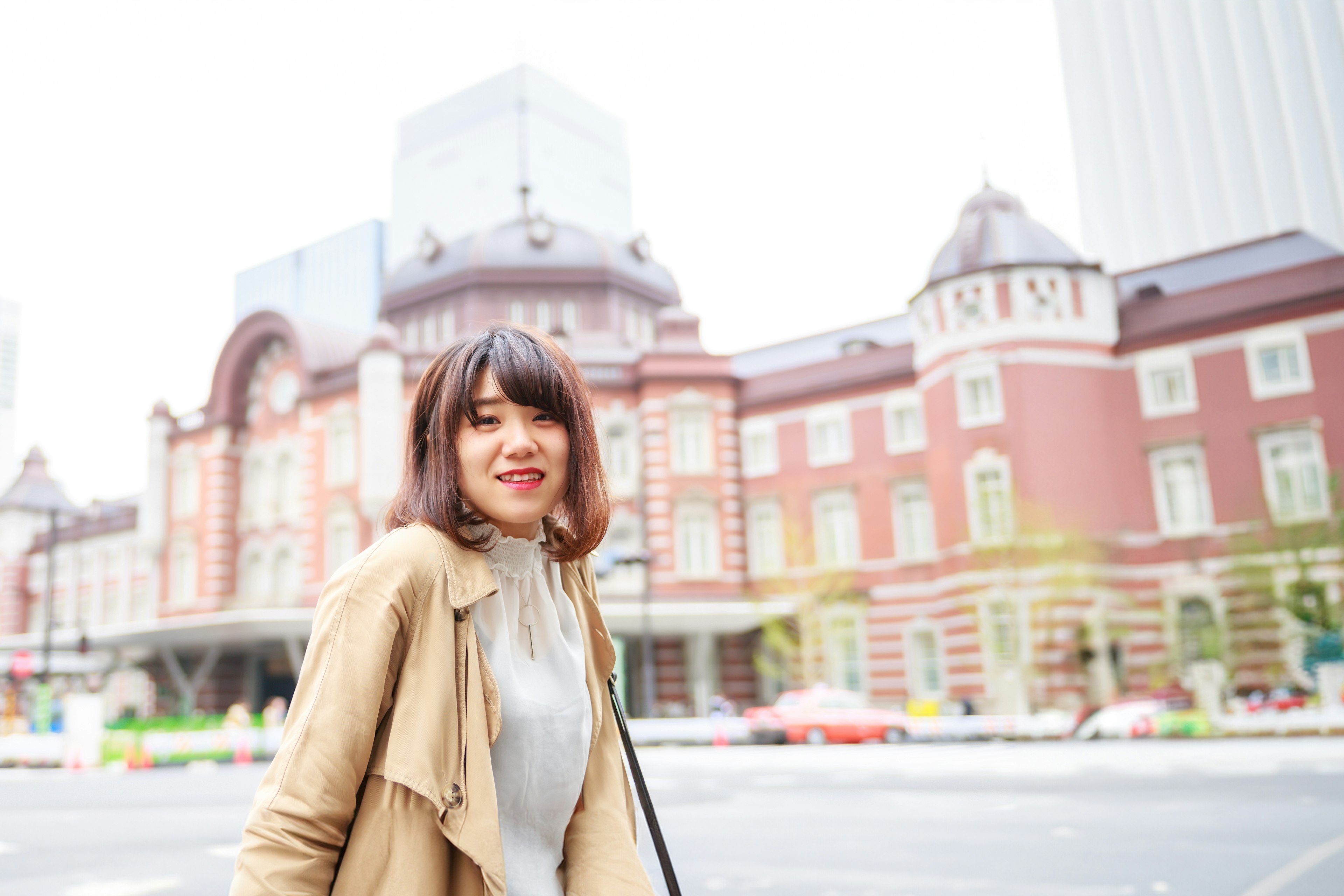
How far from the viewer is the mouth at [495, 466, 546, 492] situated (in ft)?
6.43

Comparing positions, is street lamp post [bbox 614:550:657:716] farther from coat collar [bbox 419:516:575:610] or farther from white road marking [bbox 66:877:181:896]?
coat collar [bbox 419:516:575:610]

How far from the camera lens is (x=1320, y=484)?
24.4 meters

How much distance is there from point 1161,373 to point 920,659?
9162mm

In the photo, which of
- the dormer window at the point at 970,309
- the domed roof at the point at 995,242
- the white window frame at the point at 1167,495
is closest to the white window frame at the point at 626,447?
the domed roof at the point at 995,242

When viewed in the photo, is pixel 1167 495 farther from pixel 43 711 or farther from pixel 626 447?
pixel 43 711

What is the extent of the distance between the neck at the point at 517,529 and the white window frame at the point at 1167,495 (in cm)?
2649

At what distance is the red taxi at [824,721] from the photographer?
22.9m

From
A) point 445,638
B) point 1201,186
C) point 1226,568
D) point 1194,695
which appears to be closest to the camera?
point 445,638

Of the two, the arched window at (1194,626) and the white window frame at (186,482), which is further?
the white window frame at (186,482)

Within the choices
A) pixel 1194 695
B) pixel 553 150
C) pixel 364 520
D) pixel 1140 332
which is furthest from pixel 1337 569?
pixel 553 150

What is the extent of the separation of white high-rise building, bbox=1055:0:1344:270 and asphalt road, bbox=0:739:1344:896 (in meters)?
8.25

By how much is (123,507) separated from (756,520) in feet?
100

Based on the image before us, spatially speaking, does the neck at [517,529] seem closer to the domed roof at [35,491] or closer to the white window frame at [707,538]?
the white window frame at [707,538]

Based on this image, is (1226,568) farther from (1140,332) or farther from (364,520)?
(364,520)
